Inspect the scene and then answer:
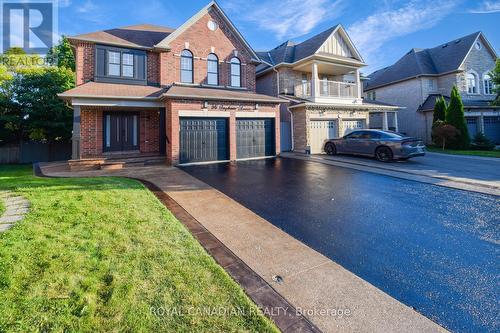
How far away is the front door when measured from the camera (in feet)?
46.2

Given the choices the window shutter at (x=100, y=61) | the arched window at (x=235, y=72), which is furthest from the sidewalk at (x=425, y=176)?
the window shutter at (x=100, y=61)

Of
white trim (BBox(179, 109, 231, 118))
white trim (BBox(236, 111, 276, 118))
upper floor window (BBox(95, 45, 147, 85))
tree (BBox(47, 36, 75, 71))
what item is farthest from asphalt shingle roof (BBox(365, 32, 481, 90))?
tree (BBox(47, 36, 75, 71))

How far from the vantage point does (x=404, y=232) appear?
4.77 meters

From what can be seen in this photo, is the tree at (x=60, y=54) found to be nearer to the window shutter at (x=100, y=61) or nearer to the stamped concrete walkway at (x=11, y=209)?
the window shutter at (x=100, y=61)

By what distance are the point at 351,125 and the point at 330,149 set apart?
4465mm

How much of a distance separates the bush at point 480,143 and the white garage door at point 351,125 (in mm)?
9288

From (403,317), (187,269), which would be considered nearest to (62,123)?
(187,269)

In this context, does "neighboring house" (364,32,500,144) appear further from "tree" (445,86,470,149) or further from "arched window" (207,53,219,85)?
"arched window" (207,53,219,85)

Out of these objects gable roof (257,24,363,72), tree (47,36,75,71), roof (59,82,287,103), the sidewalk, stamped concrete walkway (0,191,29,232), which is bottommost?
stamped concrete walkway (0,191,29,232)

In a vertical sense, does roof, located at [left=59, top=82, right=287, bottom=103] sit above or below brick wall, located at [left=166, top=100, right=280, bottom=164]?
above

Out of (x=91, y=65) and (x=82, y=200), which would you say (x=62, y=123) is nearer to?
(x=91, y=65)

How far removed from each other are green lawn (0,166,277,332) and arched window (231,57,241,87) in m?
13.8

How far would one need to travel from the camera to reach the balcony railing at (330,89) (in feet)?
64.0

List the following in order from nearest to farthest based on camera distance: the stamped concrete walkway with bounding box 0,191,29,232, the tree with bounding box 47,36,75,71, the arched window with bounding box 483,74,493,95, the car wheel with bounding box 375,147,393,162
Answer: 1. the stamped concrete walkway with bounding box 0,191,29,232
2. the car wheel with bounding box 375,147,393,162
3. the arched window with bounding box 483,74,493,95
4. the tree with bounding box 47,36,75,71
